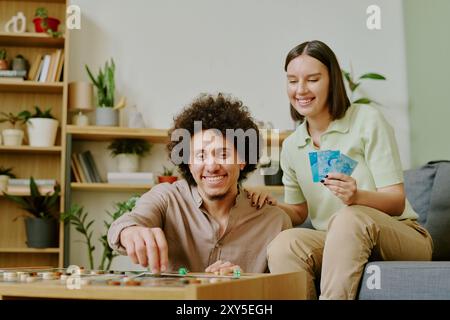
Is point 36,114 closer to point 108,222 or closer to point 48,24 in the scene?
point 48,24

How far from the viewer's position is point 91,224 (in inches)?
162

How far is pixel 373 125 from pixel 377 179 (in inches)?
7.2

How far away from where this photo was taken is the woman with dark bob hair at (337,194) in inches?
72.1

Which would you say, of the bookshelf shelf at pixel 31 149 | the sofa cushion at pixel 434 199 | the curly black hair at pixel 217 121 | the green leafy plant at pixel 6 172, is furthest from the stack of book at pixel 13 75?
the sofa cushion at pixel 434 199

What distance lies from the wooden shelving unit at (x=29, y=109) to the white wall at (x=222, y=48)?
0.65ft

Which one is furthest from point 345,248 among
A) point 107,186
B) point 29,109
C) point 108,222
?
point 29,109

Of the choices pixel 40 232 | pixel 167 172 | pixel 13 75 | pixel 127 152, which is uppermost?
→ pixel 13 75

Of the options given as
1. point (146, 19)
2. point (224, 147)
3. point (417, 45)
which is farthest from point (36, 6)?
point (224, 147)

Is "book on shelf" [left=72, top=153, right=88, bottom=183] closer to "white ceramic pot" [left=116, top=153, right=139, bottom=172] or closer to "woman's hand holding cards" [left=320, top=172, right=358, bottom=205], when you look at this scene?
"white ceramic pot" [left=116, top=153, right=139, bottom=172]

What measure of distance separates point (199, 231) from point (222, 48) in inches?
105

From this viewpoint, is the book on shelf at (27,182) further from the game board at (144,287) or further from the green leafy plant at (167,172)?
the game board at (144,287)

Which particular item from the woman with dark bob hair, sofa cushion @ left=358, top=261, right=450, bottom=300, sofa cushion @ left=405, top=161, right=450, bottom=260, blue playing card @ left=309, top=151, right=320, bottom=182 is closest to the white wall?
sofa cushion @ left=405, top=161, right=450, bottom=260

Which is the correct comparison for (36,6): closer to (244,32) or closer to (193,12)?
(193,12)

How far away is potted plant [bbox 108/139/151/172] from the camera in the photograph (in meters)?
4.04
